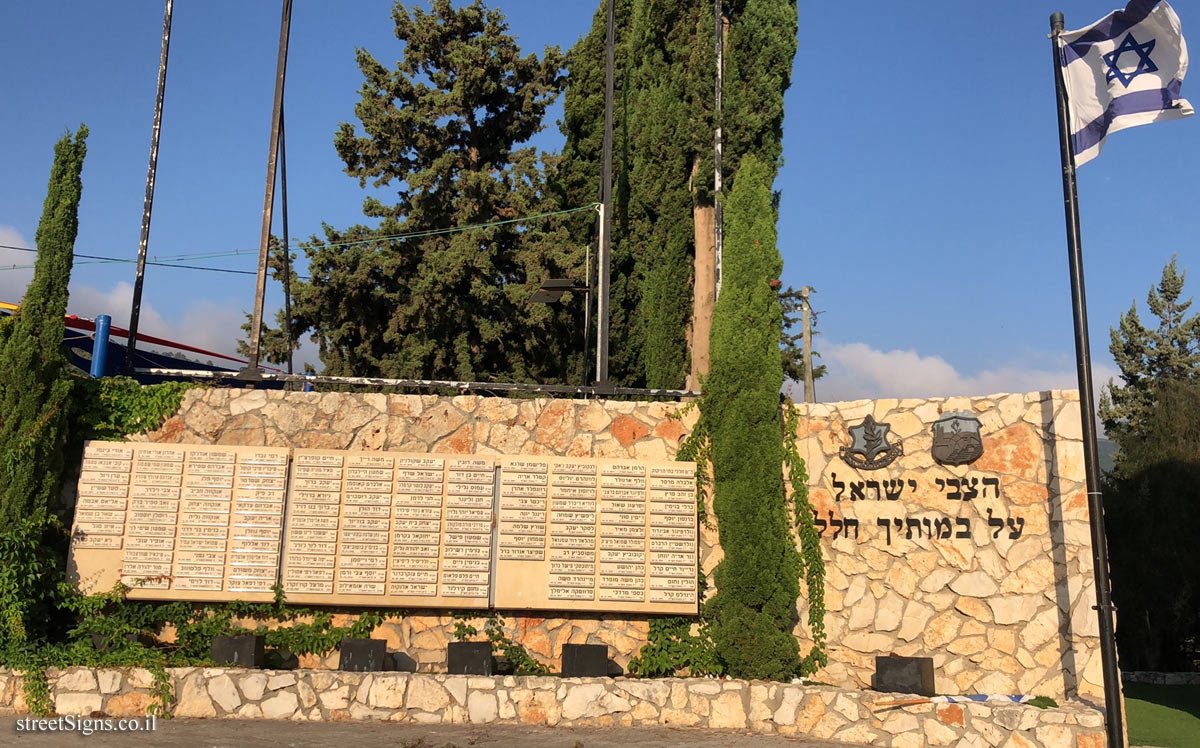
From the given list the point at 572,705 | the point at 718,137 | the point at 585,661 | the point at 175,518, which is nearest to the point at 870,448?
the point at 585,661

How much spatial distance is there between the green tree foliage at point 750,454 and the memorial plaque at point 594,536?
441mm

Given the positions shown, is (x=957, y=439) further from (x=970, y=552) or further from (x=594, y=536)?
(x=594, y=536)

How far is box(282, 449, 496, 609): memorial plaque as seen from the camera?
8.93 metres

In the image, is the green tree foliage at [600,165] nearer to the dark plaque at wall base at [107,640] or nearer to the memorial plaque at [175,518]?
the memorial plaque at [175,518]

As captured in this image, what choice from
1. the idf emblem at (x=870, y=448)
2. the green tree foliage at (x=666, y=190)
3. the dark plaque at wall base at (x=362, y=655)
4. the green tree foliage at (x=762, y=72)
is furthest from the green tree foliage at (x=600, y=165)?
the dark plaque at wall base at (x=362, y=655)

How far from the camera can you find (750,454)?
360 inches

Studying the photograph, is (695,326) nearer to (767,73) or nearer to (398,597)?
(767,73)

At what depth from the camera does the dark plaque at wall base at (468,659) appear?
8.30 meters

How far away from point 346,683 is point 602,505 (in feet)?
9.99

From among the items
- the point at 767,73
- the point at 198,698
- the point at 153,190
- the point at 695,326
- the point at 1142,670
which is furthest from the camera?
the point at 1142,670

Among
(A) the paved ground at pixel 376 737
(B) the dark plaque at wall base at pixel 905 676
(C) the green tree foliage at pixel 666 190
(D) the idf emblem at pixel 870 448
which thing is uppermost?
(C) the green tree foliage at pixel 666 190

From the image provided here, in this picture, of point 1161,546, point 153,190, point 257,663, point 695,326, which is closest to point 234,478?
point 257,663

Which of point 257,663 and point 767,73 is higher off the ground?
point 767,73

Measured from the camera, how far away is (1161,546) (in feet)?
59.8
